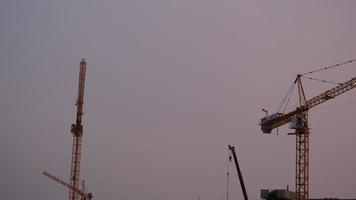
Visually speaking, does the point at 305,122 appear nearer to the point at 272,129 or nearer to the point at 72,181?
the point at 272,129

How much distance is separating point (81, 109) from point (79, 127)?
5.54 meters

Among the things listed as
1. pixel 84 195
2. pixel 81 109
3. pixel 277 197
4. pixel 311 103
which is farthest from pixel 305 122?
pixel 84 195

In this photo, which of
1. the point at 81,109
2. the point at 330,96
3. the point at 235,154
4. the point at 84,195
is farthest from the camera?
the point at 84,195

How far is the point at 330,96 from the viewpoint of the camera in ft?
411

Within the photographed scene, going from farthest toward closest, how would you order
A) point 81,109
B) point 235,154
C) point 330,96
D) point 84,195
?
point 84,195 < point 81,109 < point 330,96 < point 235,154

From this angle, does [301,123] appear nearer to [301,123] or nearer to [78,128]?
[301,123]

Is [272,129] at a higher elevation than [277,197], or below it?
higher

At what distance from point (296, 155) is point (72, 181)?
246 ft

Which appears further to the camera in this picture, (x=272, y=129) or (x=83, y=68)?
(x=83, y=68)

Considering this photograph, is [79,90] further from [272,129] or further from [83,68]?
[272,129]

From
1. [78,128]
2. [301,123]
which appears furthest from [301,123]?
[78,128]

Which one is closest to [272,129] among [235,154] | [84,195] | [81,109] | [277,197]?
[277,197]

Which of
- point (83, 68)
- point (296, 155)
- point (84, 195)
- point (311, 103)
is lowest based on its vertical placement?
point (84, 195)

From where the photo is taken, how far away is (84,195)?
195m
